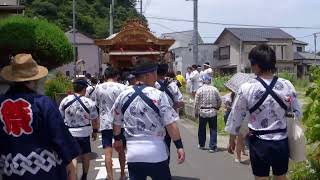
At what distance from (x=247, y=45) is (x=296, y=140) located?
5955cm

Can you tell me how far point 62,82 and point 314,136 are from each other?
55.9 feet

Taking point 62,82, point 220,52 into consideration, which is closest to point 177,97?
point 62,82

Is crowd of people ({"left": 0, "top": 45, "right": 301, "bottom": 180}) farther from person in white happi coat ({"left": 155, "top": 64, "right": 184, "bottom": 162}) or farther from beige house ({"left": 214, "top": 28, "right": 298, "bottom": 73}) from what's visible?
beige house ({"left": 214, "top": 28, "right": 298, "bottom": 73})

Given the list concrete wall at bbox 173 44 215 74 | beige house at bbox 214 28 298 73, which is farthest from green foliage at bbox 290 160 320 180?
concrete wall at bbox 173 44 215 74

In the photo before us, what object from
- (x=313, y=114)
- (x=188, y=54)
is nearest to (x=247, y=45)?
(x=188, y=54)

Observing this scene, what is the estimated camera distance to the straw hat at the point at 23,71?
4301 millimetres

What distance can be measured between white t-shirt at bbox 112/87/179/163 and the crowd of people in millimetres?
10

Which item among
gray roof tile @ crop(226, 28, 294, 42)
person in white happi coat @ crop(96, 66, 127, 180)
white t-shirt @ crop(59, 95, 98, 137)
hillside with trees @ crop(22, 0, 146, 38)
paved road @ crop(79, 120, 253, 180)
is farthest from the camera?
hillside with trees @ crop(22, 0, 146, 38)

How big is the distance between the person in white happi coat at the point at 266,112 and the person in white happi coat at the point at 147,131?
87cm

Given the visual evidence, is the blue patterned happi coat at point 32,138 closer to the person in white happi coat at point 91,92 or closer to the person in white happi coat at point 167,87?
the person in white happi coat at point 167,87

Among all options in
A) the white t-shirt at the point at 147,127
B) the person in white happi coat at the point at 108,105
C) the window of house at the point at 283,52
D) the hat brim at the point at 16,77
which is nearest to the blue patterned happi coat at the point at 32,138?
the hat brim at the point at 16,77

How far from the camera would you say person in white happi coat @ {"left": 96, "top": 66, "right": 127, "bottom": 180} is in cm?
888

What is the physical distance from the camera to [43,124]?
4.21 meters

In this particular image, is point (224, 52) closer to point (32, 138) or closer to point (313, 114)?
point (313, 114)
